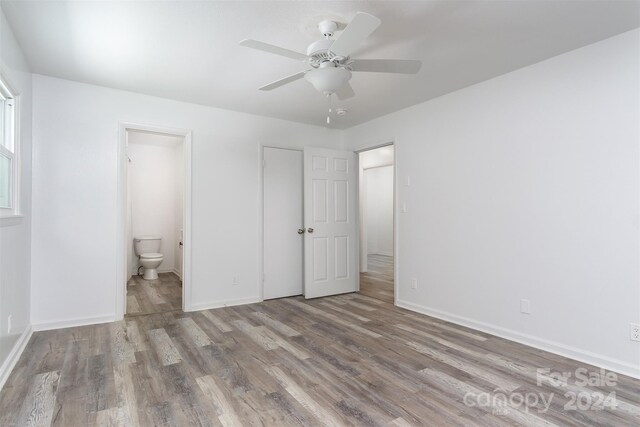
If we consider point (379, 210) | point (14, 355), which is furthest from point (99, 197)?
point (379, 210)

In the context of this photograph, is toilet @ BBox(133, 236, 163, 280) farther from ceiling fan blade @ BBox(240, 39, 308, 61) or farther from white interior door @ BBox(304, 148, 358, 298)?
ceiling fan blade @ BBox(240, 39, 308, 61)

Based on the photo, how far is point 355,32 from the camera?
190 cm

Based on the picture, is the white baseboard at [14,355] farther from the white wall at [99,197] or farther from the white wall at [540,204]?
the white wall at [540,204]

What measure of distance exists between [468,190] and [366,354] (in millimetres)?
1915

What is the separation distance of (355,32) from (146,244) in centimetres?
570

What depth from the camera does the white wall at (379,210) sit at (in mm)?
9133

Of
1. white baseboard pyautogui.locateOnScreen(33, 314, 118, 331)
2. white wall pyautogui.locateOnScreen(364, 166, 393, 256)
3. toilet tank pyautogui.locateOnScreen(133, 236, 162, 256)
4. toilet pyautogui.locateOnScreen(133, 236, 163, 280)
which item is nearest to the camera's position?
white baseboard pyautogui.locateOnScreen(33, 314, 118, 331)

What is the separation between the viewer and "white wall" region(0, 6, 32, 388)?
2.39m

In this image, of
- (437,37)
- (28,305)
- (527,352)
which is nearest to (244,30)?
(437,37)

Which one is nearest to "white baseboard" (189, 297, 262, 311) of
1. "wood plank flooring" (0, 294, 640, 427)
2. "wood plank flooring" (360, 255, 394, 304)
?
"wood plank flooring" (0, 294, 640, 427)

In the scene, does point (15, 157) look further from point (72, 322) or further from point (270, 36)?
point (270, 36)

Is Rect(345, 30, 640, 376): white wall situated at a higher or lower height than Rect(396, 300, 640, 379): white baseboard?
higher

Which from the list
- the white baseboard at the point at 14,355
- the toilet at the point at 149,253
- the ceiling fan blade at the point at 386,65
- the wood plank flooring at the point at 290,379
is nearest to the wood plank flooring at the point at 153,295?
the toilet at the point at 149,253

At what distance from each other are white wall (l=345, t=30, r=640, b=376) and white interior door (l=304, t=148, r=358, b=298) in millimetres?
1177
